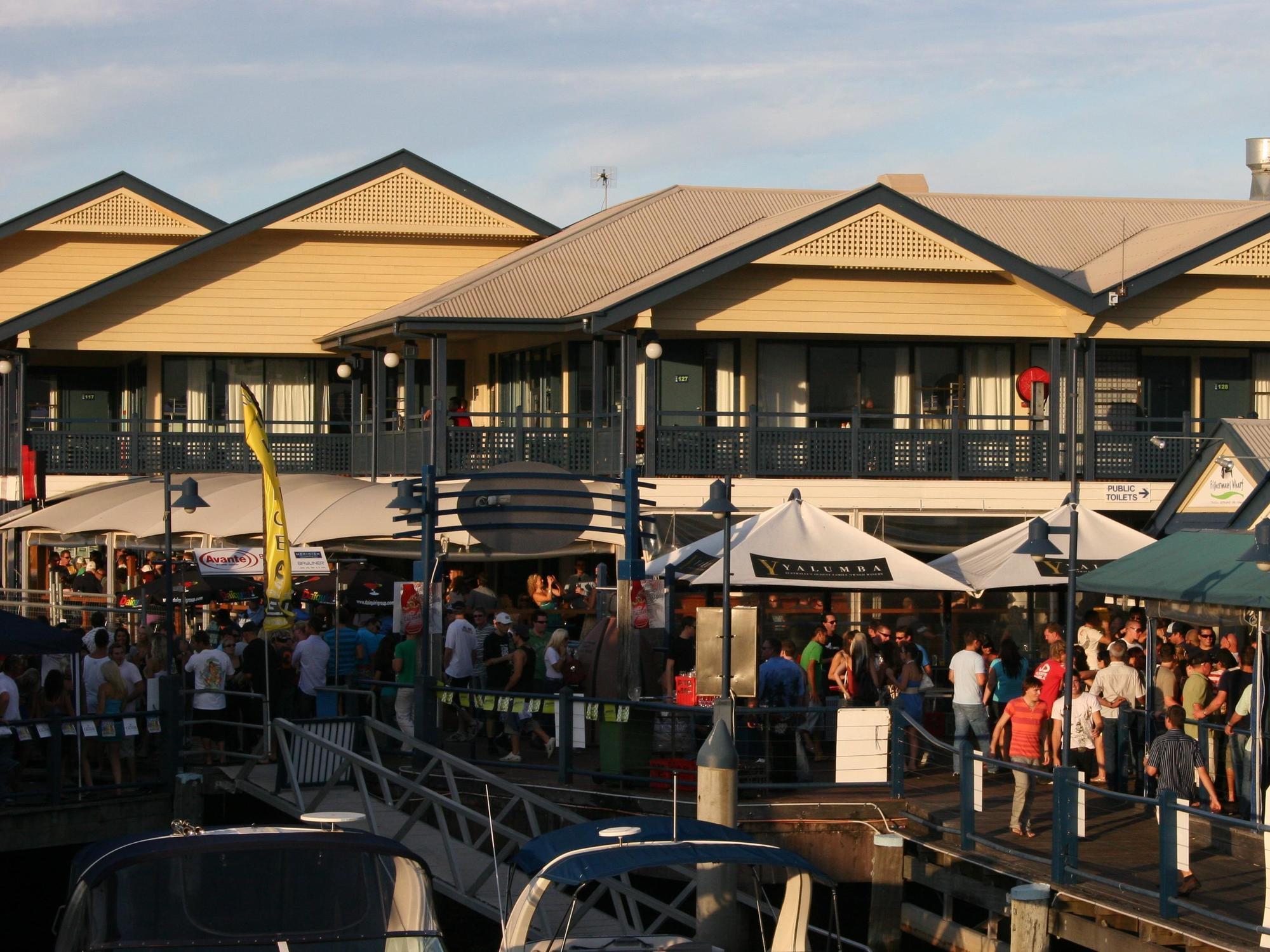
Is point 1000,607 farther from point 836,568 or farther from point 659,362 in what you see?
point 836,568

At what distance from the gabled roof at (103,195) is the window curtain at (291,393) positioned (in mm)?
3553

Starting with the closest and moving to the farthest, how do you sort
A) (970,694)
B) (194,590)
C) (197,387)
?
1. (970,694)
2. (194,590)
3. (197,387)

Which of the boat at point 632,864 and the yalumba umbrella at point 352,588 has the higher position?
the yalumba umbrella at point 352,588

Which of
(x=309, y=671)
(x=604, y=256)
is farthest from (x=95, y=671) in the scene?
(x=604, y=256)

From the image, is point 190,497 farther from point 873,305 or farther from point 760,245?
point 873,305

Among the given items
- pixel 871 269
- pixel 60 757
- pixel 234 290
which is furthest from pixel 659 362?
pixel 60 757

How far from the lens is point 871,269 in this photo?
29422 mm

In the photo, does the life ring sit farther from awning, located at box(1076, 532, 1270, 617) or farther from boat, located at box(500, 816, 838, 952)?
boat, located at box(500, 816, 838, 952)

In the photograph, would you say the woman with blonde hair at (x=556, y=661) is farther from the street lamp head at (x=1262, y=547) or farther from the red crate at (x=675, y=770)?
the street lamp head at (x=1262, y=547)

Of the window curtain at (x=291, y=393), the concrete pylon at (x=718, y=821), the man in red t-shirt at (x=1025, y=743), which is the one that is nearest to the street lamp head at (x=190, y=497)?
the concrete pylon at (x=718, y=821)

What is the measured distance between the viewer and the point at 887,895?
51.8 ft

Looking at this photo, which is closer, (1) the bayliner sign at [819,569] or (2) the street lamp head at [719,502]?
(2) the street lamp head at [719,502]

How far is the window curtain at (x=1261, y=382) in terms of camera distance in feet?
105

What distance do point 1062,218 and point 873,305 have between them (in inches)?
322
